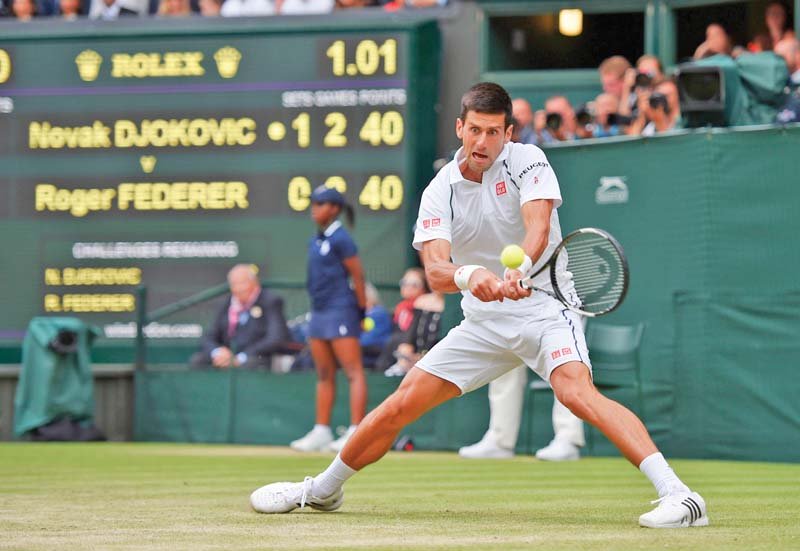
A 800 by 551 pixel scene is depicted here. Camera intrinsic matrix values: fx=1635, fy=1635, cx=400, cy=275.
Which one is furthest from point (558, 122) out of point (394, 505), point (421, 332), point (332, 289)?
point (394, 505)

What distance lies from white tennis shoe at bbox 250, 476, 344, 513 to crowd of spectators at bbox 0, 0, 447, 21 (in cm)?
943

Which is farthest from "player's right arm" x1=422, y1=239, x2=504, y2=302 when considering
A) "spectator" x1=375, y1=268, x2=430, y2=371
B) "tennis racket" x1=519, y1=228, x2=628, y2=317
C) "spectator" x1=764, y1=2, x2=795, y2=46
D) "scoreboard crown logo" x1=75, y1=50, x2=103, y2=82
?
"scoreboard crown logo" x1=75, y1=50, x2=103, y2=82

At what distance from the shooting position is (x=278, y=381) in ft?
50.2

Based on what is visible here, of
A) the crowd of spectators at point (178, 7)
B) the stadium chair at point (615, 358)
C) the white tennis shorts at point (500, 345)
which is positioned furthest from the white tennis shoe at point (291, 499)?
the crowd of spectators at point (178, 7)

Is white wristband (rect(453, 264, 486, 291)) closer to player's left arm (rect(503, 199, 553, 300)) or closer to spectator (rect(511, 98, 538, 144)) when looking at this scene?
player's left arm (rect(503, 199, 553, 300))

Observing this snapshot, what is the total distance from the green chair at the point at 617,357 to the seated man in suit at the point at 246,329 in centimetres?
360

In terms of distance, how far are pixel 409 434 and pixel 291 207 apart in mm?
2656

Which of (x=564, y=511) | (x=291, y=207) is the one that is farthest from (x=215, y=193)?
(x=564, y=511)

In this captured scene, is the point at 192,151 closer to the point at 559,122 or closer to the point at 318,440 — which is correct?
the point at 318,440

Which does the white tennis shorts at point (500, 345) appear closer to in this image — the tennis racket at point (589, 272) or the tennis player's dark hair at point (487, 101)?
the tennis racket at point (589, 272)

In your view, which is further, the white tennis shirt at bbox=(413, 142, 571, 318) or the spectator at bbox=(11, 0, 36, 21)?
the spectator at bbox=(11, 0, 36, 21)

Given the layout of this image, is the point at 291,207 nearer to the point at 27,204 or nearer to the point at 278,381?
the point at 278,381

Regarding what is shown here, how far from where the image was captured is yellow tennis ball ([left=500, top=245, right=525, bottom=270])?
6.42m

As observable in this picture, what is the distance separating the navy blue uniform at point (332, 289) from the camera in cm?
1359
